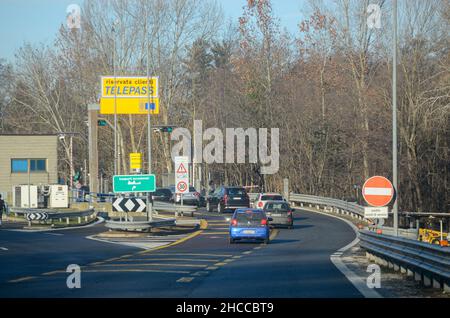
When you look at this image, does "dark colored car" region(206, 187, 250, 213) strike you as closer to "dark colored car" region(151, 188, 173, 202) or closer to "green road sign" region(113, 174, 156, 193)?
"dark colored car" region(151, 188, 173, 202)

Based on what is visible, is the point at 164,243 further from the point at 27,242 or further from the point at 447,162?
the point at 447,162

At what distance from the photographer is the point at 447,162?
50250 mm

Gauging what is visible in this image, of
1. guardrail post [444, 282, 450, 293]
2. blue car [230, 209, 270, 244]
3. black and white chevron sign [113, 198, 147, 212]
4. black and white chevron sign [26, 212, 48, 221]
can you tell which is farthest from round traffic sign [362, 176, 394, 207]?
black and white chevron sign [26, 212, 48, 221]

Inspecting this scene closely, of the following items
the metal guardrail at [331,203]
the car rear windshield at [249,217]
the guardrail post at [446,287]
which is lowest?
the metal guardrail at [331,203]

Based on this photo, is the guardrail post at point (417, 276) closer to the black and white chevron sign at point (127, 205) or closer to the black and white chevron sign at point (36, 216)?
the black and white chevron sign at point (127, 205)

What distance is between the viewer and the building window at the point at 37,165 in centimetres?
7156

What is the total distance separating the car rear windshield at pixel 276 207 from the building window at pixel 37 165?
118ft

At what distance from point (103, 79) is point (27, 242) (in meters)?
34.6

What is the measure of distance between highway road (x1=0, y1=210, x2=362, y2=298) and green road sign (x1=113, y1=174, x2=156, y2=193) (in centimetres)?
337

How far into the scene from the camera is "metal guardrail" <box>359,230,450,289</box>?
14.4m

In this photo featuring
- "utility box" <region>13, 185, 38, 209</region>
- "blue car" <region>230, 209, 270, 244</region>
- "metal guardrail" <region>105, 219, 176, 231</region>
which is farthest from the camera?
"utility box" <region>13, 185, 38, 209</region>

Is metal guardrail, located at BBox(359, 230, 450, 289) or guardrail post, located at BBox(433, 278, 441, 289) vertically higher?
metal guardrail, located at BBox(359, 230, 450, 289)

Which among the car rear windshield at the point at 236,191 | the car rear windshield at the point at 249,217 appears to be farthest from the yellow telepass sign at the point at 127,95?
the car rear windshield at the point at 249,217

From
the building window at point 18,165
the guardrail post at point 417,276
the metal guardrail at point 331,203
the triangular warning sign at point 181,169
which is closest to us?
the guardrail post at point 417,276
